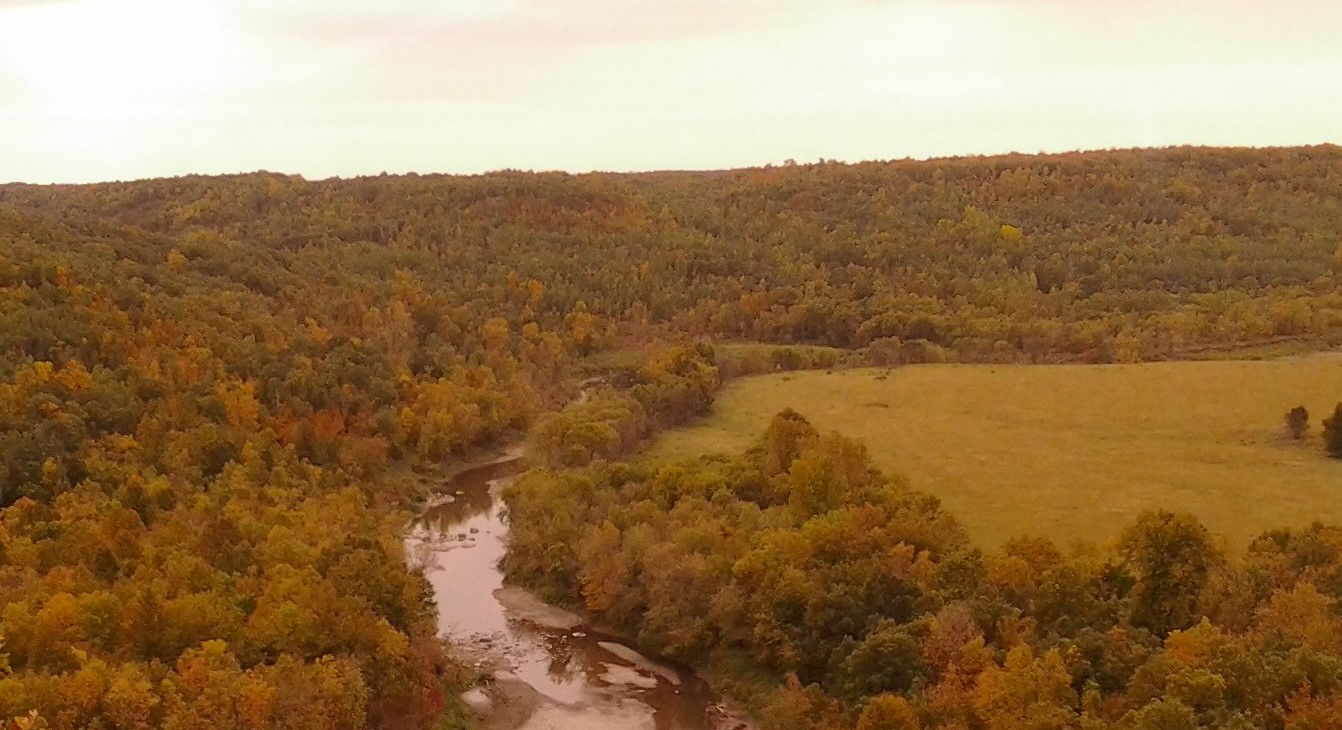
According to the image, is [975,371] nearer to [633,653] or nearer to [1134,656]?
[633,653]

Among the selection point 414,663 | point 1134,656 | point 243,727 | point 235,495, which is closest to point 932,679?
point 1134,656

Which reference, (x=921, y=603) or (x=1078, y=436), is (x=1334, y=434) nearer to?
(x=1078, y=436)

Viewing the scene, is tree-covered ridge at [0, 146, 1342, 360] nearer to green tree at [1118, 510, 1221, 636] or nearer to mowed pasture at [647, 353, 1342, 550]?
mowed pasture at [647, 353, 1342, 550]

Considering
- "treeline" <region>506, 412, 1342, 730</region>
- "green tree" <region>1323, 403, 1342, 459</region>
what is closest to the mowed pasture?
"green tree" <region>1323, 403, 1342, 459</region>

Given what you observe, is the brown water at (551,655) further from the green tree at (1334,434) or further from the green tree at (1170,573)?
the green tree at (1334,434)

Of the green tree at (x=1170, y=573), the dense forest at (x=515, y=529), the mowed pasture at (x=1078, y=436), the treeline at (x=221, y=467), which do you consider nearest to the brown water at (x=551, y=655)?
the dense forest at (x=515, y=529)

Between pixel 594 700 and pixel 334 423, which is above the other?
pixel 334 423
